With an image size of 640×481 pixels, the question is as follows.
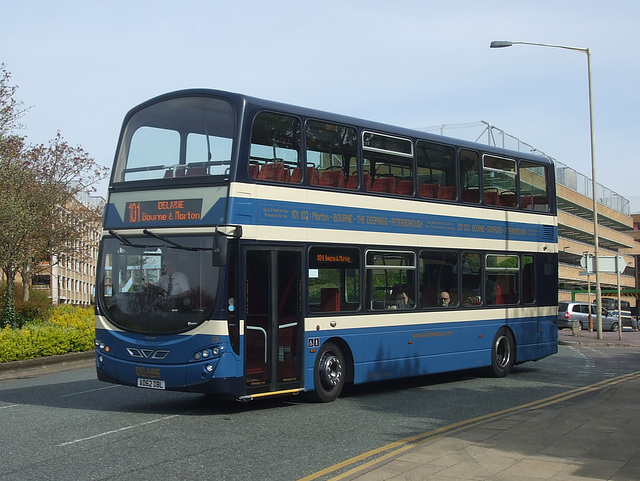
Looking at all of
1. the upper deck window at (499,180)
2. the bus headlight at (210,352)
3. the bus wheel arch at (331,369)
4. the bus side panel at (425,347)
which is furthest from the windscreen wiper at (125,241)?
the upper deck window at (499,180)

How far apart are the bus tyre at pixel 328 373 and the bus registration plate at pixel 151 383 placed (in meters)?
2.44

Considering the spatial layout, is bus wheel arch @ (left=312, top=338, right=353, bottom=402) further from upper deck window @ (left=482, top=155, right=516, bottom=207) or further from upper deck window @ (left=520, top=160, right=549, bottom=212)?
upper deck window @ (left=520, top=160, right=549, bottom=212)

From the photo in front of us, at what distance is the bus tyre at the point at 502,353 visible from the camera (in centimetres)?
1753

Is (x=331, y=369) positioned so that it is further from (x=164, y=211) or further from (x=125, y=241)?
(x=125, y=241)

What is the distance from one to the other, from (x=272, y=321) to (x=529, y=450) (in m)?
4.82

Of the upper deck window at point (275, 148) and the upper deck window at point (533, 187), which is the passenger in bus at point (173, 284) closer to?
the upper deck window at point (275, 148)

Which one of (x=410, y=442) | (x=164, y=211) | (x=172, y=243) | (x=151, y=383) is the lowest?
(x=410, y=442)

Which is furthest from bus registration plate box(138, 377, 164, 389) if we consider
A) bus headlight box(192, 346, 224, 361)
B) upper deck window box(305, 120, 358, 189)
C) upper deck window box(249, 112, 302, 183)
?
upper deck window box(305, 120, 358, 189)

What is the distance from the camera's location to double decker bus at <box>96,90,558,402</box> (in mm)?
11914

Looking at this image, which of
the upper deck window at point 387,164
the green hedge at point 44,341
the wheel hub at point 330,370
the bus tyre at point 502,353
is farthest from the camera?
the green hedge at point 44,341

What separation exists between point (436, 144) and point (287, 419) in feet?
21.8

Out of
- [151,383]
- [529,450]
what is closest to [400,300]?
[151,383]

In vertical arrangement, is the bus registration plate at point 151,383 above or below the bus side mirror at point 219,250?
below

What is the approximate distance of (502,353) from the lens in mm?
17906
